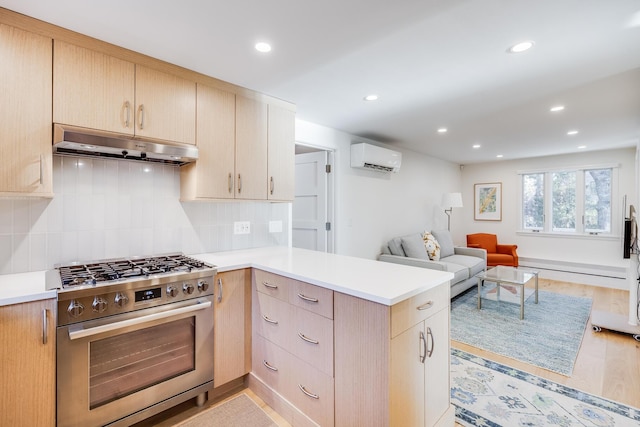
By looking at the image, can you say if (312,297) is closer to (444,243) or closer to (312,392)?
(312,392)

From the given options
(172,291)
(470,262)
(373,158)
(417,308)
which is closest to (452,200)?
(470,262)

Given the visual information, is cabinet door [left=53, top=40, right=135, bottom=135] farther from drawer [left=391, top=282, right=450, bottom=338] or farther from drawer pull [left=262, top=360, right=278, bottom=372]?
drawer [left=391, top=282, right=450, bottom=338]

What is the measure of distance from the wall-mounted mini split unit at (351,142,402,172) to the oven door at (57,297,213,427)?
2.64m

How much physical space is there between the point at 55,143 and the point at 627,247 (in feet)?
16.7

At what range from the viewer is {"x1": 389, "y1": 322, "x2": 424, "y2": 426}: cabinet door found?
1295 millimetres

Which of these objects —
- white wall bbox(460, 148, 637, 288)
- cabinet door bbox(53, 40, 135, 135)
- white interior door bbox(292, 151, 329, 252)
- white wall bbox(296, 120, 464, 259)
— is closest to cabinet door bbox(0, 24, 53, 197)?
cabinet door bbox(53, 40, 135, 135)

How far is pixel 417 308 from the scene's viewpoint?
1.42 meters

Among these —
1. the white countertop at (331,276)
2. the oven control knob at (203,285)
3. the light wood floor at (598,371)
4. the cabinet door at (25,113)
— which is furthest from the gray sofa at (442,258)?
the cabinet door at (25,113)

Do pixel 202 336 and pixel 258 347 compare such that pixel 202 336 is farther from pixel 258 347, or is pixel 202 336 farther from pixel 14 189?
pixel 14 189

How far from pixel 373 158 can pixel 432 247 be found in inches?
73.0

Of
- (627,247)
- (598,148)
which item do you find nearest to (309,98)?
(627,247)

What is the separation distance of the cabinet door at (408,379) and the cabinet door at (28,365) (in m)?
1.60

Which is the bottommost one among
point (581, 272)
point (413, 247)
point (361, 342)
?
point (581, 272)

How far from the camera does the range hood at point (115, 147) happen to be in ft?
5.27
